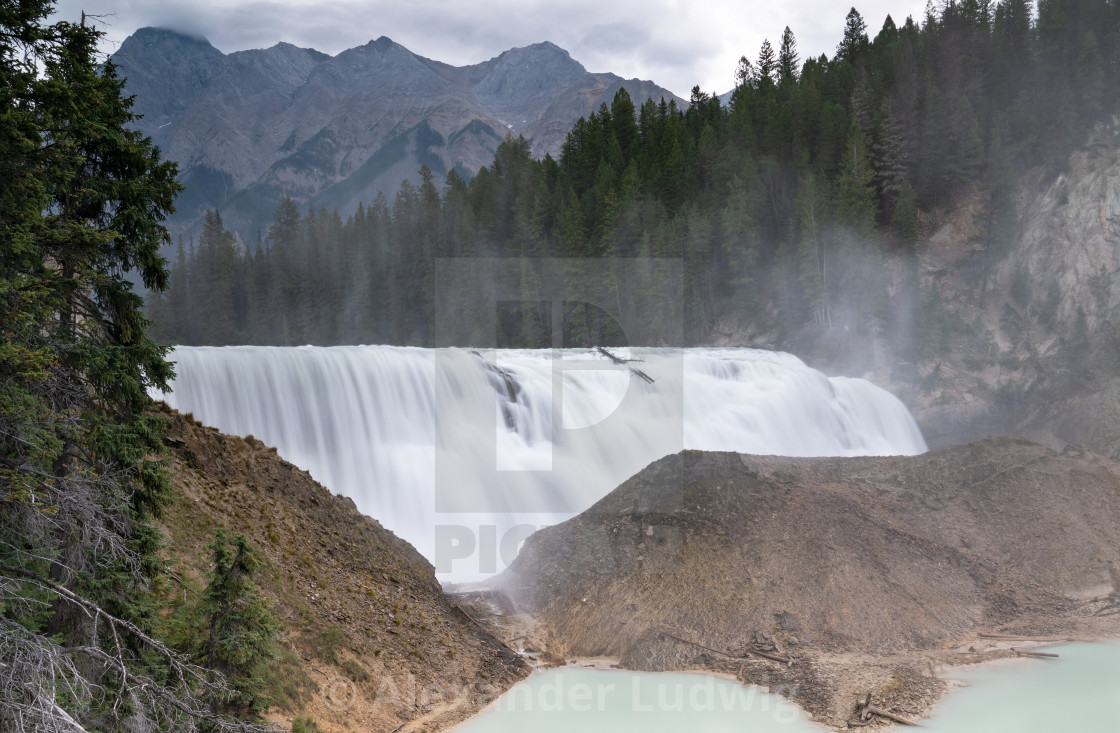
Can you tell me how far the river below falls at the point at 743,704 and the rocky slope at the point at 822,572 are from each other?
46 cm

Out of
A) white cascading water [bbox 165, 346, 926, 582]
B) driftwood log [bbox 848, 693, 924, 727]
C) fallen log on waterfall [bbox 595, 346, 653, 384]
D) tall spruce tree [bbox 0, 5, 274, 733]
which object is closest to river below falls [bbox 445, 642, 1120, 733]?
driftwood log [bbox 848, 693, 924, 727]

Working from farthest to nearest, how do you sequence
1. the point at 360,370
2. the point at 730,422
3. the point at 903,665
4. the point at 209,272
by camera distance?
the point at 209,272 < the point at 730,422 < the point at 360,370 < the point at 903,665

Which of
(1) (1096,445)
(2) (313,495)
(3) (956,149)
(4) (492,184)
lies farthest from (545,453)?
(4) (492,184)

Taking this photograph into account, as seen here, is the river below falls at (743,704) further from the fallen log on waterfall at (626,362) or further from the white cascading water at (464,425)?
the fallen log on waterfall at (626,362)

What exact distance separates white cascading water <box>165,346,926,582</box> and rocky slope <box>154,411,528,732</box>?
596 centimetres

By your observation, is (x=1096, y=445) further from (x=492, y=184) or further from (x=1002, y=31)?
(x=492, y=184)

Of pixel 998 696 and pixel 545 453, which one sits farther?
pixel 545 453

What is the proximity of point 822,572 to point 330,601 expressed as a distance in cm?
915

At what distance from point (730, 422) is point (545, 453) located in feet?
30.2

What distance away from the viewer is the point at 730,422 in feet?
99.1

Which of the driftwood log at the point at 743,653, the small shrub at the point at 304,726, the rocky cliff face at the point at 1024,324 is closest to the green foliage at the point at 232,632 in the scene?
the small shrub at the point at 304,726

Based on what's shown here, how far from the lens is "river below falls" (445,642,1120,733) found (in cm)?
1079

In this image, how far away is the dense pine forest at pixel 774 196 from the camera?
1790 inches

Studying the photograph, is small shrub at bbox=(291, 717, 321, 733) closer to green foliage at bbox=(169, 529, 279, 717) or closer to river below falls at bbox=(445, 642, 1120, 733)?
green foliage at bbox=(169, 529, 279, 717)
